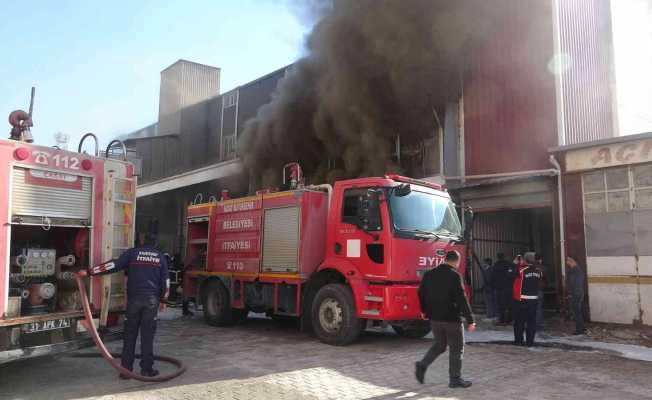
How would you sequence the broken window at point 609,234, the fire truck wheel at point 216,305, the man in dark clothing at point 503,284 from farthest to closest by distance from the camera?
the man in dark clothing at point 503,284 → the fire truck wheel at point 216,305 → the broken window at point 609,234

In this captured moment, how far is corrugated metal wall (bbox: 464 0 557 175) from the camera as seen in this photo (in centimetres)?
1214

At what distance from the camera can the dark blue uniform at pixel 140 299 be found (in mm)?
5953

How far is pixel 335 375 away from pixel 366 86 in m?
9.92

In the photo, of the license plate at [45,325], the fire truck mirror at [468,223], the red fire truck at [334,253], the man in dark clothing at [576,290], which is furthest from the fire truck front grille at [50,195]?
the man in dark clothing at [576,290]

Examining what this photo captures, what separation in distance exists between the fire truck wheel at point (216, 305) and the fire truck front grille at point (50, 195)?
186 inches

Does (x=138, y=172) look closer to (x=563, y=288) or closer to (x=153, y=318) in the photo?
(x=153, y=318)

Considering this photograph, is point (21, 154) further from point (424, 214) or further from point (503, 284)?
point (503, 284)

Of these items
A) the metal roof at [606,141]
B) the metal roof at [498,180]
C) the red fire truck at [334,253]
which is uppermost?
the metal roof at [606,141]

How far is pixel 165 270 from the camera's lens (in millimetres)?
6309

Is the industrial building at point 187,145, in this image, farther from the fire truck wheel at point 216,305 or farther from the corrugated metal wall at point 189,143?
the fire truck wheel at point 216,305

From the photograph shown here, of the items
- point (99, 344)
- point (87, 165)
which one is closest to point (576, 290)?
point (99, 344)

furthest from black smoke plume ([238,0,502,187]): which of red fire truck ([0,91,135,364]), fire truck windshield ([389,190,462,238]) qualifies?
red fire truck ([0,91,135,364])

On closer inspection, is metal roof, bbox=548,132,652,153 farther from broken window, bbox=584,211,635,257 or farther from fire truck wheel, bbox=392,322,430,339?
fire truck wheel, bbox=392,322,430,339

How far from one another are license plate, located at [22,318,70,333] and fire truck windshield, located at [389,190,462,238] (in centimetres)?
446
